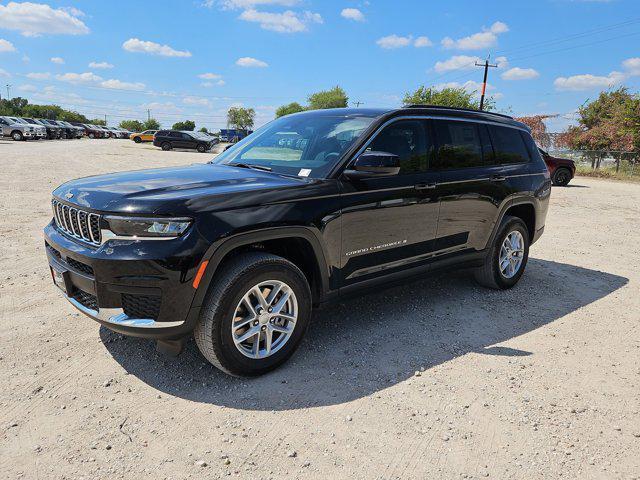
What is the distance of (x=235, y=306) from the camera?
3078mm

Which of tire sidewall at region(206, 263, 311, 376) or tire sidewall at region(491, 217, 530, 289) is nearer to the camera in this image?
tire sidewall at region(206, 263, 311, 376)

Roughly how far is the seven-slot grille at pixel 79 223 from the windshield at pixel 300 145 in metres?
1.40

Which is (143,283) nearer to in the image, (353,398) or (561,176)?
(353,398)

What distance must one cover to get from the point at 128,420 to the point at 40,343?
136 centimetres

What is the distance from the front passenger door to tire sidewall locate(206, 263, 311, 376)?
0.47 meters

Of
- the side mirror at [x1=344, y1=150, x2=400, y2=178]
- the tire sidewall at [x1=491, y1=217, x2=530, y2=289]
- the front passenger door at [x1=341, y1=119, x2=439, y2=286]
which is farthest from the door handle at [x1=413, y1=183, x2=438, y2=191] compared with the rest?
the tire sidewall at [x1=491, y1=217, x2=530, y2=289]

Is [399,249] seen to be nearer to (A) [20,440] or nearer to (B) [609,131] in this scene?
(A) [20,440]

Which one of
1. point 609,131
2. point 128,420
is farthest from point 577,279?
point 609,131

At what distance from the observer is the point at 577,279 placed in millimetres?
6020

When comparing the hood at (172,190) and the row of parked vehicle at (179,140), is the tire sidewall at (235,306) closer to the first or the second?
the hood at (172,190)

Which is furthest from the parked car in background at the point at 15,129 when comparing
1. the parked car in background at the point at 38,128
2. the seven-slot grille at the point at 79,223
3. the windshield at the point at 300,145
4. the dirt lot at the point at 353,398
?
the seven-slot grille at the point at 79,223

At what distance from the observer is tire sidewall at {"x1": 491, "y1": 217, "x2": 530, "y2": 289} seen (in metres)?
5.16

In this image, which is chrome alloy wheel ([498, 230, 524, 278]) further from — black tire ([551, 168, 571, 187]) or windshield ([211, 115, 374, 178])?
black tire ([551, 168, 571, 187])

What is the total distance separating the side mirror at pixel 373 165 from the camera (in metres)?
3.46
